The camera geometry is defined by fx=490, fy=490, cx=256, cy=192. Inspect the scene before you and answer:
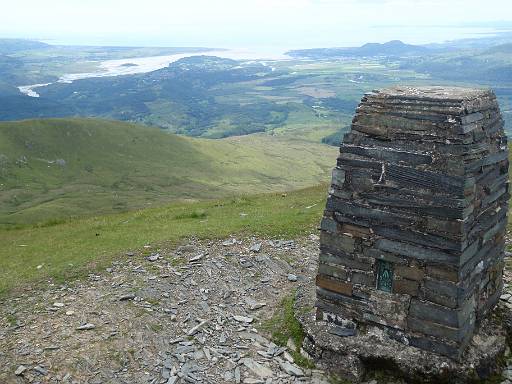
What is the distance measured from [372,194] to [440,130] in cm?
205

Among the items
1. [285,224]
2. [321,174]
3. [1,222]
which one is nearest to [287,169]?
[321,174]

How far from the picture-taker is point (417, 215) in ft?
35.8

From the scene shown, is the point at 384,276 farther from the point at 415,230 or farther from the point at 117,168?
the point at 117,168

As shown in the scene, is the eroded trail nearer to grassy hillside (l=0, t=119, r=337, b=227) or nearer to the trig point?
the trig point

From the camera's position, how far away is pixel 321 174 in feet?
557

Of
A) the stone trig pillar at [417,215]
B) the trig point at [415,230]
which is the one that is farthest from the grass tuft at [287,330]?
the stone trig pillar at [417,215]

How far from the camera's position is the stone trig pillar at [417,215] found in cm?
1048

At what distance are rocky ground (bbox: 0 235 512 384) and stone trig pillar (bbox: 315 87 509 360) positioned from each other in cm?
227

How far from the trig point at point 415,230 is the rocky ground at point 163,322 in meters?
1.76

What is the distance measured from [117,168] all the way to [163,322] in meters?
135

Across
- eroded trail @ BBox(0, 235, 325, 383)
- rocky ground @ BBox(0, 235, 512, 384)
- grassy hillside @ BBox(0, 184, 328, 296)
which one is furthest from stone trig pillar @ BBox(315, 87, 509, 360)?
grassy hillside @ BBox(0, 184, 328, 296)

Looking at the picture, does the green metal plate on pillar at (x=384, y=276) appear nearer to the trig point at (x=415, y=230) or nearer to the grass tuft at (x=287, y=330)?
the trig point at (x=415, y=230)

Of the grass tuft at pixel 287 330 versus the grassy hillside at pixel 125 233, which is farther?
the grassy hillside at pixel 125 233

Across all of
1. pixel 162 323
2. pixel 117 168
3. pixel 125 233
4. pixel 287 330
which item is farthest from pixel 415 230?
pixel 117 168
